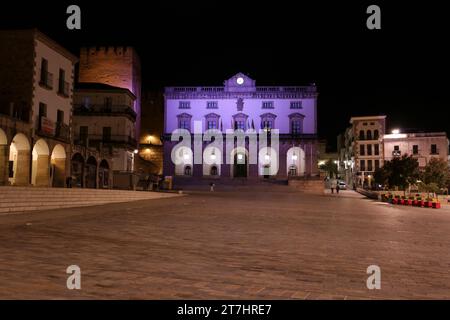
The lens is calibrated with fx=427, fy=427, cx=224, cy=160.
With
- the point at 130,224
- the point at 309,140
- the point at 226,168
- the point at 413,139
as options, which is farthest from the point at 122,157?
the point at 413,139

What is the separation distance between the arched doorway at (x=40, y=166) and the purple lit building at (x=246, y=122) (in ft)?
119

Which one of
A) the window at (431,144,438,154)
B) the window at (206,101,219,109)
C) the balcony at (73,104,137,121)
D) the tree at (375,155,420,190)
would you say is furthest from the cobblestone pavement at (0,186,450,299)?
the window at (431,144,438,154)

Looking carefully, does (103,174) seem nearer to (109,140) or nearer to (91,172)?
(91,172)

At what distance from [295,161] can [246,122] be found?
347 inches

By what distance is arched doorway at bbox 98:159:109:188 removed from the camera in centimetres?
2997

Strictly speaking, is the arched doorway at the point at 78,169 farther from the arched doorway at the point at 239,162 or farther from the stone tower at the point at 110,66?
the arched doorway at the point at 239,162

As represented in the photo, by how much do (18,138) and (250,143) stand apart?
4184 centimetres

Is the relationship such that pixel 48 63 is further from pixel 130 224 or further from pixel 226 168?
pixel 226 168

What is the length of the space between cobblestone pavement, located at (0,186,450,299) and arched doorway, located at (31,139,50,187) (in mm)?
A: 13038

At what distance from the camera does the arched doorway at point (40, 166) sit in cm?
2353

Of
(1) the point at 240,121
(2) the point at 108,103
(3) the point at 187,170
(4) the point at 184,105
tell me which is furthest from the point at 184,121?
(2) the point at 108,103

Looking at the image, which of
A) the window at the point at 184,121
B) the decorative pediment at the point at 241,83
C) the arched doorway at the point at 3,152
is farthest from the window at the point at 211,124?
the arched doorway at the point at 3,152
